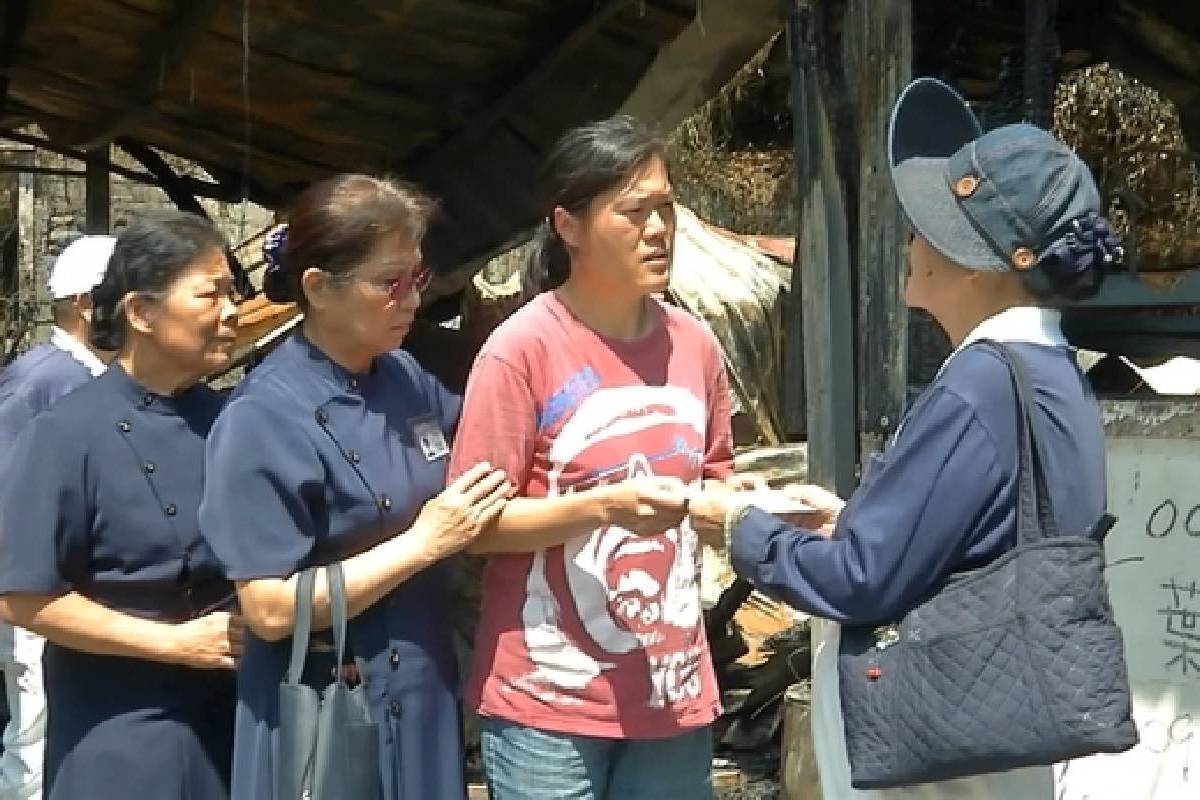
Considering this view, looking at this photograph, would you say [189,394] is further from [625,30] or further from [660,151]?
[625,30]

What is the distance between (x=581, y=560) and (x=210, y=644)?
2.11 feet

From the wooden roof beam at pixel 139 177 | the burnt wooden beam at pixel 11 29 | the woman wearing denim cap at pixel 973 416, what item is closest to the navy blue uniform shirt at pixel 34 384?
the burnt wooden beam at pixel 11 29

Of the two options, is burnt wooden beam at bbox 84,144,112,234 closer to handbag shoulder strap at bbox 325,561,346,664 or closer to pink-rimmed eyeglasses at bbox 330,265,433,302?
pink-rimmed eyeglasses at bbox 330,265,433,302

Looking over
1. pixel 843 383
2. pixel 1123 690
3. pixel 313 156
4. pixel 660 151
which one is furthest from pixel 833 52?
pixel 313 156

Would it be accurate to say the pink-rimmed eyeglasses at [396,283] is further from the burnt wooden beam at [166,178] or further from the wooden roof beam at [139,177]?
the burnt wooden beam at [166,178]

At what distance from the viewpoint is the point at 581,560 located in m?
2.54

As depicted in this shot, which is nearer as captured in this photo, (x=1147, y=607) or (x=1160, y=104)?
(x=1147, y=607)

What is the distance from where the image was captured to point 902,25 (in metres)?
3.48

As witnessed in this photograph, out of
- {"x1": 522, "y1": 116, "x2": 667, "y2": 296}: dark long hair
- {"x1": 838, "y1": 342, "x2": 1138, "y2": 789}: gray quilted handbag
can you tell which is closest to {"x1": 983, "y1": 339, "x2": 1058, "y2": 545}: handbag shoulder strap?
{"x1": 838, "y1": 342, "x2": 1138, "y2": 789}: gray quilted handbag

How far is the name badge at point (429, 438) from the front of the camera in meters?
2.61

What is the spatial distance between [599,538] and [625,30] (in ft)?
9.85

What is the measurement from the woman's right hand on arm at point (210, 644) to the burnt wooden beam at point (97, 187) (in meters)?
4.89

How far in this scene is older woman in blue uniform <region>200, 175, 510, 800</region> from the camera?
2375 mm

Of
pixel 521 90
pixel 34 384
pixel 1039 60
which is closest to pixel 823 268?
pixel 1039 60
